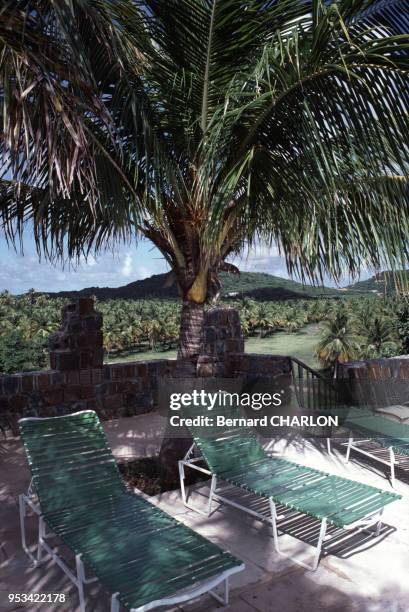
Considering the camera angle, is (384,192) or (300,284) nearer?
(384,192)

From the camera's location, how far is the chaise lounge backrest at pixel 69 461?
376 centimetres

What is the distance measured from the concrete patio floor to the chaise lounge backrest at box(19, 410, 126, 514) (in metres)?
0.50

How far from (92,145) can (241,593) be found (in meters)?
3.61

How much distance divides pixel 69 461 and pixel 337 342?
145ft

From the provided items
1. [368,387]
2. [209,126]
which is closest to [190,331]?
[209,126]

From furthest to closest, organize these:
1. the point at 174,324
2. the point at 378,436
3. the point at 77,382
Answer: the point at 174,324 < the point at 77,382 < the point at 378,436

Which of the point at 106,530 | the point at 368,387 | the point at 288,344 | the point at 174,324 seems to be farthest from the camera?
the point at 288,344

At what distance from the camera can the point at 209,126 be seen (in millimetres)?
3918

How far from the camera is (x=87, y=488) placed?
12.8ft

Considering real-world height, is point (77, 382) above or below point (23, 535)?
above

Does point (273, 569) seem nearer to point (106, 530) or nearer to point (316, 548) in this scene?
point (316, 548)

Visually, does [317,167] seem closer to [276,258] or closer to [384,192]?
[384,192]

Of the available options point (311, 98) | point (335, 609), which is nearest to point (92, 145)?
point (311, 98)

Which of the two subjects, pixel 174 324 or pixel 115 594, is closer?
pixel 115 594
